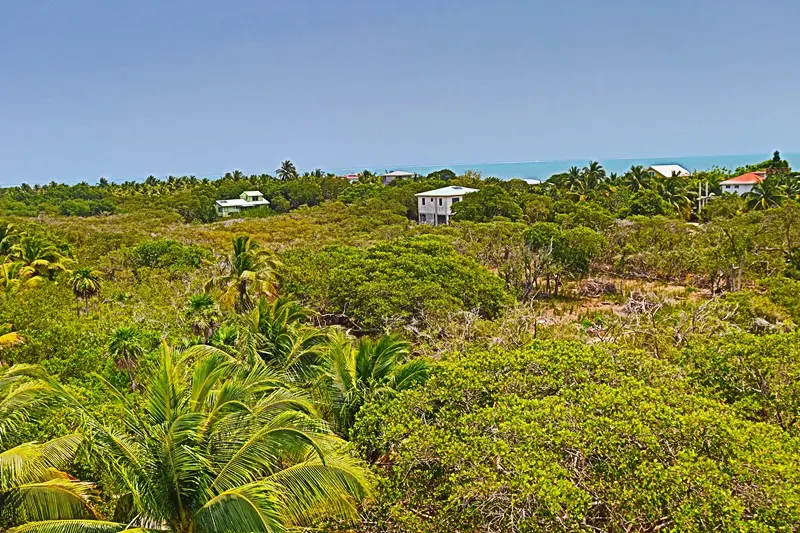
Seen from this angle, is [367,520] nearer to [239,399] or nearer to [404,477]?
[404,477]

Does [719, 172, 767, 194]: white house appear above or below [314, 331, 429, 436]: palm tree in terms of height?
above

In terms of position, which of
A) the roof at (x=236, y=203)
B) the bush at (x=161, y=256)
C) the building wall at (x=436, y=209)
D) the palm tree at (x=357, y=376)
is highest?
the roof at (x=236, y=203)

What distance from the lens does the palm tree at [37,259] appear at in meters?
28.2

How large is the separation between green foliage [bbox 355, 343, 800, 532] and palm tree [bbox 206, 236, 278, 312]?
13.7 metres

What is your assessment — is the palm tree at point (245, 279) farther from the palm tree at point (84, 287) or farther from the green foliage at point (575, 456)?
the green foliage at point (575, 456)

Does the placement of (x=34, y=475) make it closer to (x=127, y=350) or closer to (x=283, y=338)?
(x=127, y=350)

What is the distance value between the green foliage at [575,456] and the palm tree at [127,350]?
25.9 ft

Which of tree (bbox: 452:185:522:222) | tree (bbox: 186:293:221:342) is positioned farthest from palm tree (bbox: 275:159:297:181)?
tree (bbox: 186:293:221:342)

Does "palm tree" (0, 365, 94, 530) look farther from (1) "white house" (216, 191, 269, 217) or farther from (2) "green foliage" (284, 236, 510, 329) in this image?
(1) "white house" (216, 191, 269, 217)

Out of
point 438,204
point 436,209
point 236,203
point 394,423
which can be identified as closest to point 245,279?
point 394,423

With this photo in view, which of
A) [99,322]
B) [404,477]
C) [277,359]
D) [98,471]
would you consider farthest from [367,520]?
[99,322]

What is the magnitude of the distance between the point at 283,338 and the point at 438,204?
156ft

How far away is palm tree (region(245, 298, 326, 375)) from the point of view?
14.7 m

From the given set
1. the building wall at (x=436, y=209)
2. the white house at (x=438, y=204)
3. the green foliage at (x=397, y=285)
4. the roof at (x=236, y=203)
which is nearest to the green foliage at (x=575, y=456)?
the green foliage at (x=397, y=285)
